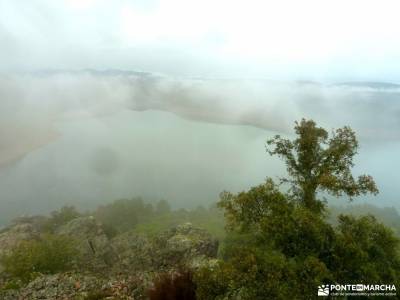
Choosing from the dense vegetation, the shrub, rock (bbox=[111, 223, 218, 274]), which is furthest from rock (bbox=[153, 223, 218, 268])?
the shrub

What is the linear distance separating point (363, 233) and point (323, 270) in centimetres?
784

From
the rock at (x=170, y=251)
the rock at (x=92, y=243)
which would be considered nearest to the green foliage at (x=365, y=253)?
the rock at (x=170, y=251)

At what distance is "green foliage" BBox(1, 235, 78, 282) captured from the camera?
6222 cm

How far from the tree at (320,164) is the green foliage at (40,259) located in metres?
45.3

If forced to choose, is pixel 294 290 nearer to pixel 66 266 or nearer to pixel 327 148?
pixel 327 148

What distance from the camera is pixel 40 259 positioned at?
213 feet

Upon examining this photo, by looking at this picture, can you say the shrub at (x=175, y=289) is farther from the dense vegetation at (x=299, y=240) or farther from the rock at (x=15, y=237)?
the rock at (x=15, y=237)

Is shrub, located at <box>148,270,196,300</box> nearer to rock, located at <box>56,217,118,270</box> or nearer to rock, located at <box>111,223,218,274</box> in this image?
rock, located at <box>111,223,218,274</box>

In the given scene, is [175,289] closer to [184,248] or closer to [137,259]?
[184,248]

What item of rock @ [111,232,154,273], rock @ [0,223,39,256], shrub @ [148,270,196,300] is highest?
shrub @ [148,270,196,300]

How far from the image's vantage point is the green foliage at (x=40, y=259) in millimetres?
62216

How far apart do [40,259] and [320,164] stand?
5061 centimetres

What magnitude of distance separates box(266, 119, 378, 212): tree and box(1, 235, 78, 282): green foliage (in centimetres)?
4528

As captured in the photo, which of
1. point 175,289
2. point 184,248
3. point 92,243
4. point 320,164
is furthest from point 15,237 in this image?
point 320,164
